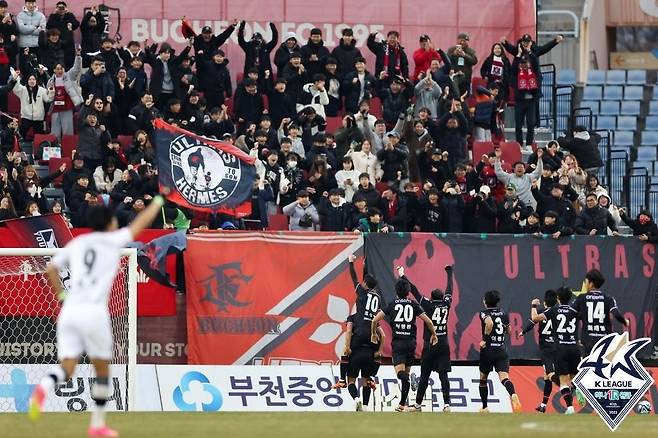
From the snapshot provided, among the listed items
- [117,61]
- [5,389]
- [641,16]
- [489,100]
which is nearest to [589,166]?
[489,100]

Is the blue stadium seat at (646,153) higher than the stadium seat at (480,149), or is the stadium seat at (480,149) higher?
the stadium seat at (480,149)

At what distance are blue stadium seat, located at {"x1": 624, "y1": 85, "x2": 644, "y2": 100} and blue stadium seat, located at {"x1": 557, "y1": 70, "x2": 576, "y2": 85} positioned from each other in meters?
1.34

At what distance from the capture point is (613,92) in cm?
3903

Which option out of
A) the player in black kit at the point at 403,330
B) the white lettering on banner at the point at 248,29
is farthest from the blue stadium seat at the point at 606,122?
the player in black kit at the point at 403,330

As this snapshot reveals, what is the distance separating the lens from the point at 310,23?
A: 3456 cm

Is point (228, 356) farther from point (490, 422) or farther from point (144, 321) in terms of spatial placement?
point (490, 422)

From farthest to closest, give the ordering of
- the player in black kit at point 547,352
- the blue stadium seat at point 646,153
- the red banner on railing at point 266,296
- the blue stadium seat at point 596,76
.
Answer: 1. the blue stadium seat at point 596,76
2. the blue stadium seat at point 646,153
3. the red banner on railing at point 266,296
4. the player in black kit at point 547,352

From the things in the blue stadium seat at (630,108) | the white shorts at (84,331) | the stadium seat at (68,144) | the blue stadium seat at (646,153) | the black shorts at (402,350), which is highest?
the blue stadium seat at (630,108)

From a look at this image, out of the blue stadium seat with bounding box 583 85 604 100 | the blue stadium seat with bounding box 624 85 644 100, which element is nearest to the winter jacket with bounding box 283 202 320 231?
the blue stadium seat with bounding box 583 85 604 100

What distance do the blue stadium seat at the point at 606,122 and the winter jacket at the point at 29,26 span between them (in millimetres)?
13861

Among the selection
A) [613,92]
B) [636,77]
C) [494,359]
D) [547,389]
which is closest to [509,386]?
[494,359]

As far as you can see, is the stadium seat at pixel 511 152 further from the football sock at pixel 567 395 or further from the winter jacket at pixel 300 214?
the football sock at pixel 567 395

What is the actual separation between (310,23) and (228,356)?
10383 mm

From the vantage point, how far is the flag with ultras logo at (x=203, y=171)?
86.3ft
